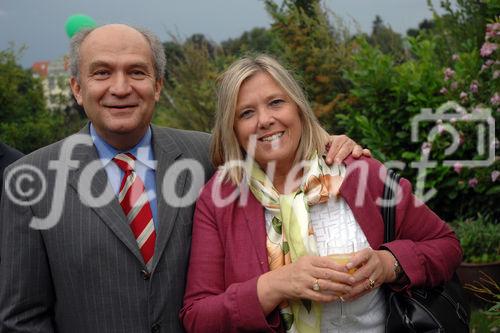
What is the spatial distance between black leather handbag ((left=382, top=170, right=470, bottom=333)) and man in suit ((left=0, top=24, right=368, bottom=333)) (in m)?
0.36

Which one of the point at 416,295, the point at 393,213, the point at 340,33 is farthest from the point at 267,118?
the point at 340,33

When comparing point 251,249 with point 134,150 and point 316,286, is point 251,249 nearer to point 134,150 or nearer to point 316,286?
point 316,286

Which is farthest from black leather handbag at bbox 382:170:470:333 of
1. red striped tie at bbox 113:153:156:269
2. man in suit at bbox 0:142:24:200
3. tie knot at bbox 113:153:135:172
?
man in suit at bbox 0:142:24:200

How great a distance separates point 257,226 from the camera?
7.75 feet

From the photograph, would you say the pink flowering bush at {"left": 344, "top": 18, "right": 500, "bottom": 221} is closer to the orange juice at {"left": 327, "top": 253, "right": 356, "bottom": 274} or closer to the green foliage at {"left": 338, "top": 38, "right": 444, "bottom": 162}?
the green foliage at {"left": 338, "top": 38, "right": 444, "bottom": 162}

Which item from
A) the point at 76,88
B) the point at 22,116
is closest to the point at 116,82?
the point at 76,88

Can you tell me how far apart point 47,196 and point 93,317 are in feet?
1.67

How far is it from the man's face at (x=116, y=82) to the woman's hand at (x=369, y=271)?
104 cm

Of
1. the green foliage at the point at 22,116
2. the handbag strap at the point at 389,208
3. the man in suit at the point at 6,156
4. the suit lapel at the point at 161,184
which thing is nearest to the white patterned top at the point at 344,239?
the handbag strap at the point at 389,208

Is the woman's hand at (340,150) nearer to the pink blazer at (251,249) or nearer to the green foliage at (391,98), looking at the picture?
the pink blazer at (251,249)

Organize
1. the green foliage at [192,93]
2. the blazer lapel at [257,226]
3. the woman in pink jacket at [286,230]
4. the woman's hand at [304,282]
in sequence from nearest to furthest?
the woman's hand at [304,282], the woman in pink jacket at [286,230], the blazer lapel at [257,226], the green foliage at [192,93]

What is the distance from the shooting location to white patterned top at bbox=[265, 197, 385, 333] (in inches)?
91.4

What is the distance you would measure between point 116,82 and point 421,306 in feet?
4.88

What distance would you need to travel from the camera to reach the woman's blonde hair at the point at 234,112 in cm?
244
